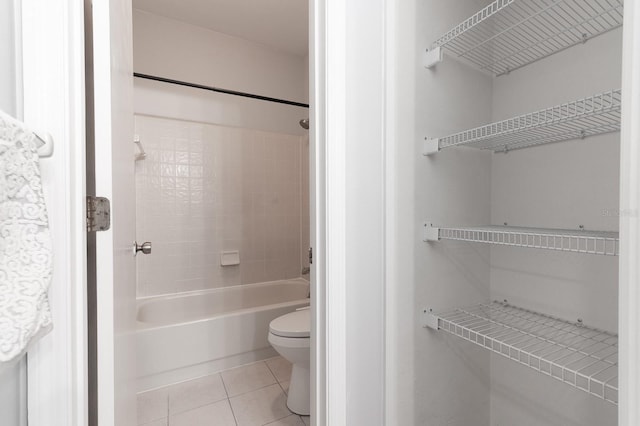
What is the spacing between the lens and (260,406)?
65.8 inches

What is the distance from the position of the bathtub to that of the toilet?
554 mm

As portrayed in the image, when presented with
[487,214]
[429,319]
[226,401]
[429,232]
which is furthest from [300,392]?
[487,214]

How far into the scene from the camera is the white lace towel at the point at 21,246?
0.39 m

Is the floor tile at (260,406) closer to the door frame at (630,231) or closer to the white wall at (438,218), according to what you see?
the white wall at (438,218)

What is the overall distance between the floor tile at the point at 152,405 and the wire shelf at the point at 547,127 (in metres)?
1.88

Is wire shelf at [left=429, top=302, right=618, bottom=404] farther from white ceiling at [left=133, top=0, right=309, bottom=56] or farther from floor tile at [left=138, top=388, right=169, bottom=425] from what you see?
white ceiling at [left=133, top=0, right=309, bottom=56]

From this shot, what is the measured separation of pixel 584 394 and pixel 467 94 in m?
1.10

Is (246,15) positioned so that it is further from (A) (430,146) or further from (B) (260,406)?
(B) (260,406)

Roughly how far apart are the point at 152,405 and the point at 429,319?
1.60 meters

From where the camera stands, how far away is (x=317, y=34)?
945mm

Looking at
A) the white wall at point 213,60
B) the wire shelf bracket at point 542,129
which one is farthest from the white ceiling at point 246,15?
the wire shelf bracket at point 542,129

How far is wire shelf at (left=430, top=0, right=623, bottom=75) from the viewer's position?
3.16 feet

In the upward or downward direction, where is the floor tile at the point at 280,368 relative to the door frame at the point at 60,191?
downward

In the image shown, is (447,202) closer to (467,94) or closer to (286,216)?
(467,94)
